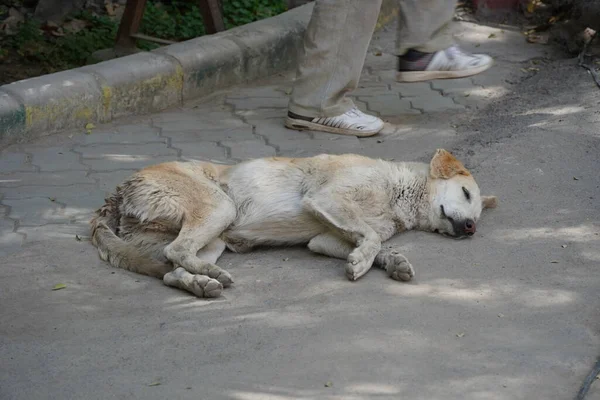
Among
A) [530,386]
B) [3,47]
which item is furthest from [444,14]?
[3,47]

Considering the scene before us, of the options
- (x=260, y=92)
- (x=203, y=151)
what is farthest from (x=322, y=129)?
(x=260, y=92)

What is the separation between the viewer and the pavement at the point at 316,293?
3623 mm

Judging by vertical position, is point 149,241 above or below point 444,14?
below

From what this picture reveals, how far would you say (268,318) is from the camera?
414cm

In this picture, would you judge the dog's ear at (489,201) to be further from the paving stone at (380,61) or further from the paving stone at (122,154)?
the paving stone at (380,61)

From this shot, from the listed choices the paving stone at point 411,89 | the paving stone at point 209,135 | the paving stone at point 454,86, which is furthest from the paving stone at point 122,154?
the paving stone at point 454,86

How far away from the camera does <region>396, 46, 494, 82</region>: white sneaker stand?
20.9 ft

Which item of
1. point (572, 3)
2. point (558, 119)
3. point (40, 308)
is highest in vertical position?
point (572, 3)

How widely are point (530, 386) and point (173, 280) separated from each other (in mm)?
Answer: 1809

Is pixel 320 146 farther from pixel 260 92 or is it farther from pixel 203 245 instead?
pixel 203 245

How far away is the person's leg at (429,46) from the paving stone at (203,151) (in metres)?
1.40

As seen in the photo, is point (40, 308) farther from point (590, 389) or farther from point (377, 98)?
point (377, 98)

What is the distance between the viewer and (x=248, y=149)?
645 centimetres

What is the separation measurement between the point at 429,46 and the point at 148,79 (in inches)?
85.1
